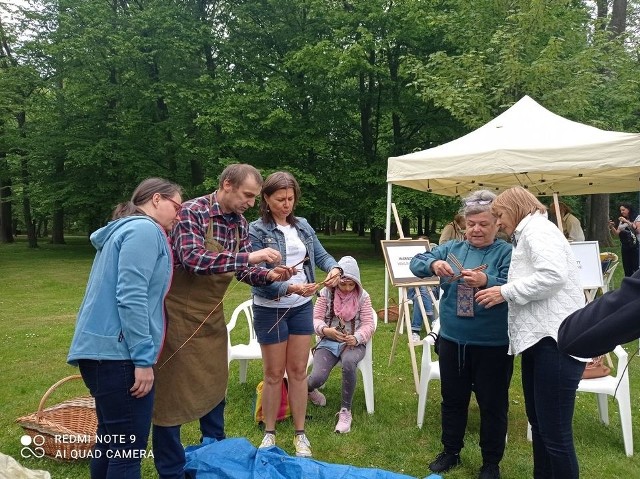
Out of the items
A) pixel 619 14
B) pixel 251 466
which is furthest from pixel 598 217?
pixel 251 466

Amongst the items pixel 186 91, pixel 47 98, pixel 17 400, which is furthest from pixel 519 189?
pixel 47 98

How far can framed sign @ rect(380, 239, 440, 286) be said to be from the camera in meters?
4.32

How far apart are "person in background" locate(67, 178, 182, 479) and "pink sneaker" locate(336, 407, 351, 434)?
1.70 meters

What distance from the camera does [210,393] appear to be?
7.82ft

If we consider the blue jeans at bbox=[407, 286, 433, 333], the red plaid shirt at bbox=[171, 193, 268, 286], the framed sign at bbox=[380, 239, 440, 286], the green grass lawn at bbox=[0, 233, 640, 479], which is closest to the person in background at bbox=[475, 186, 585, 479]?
the green grass lawn at bbox=[0, 233, 640, 479]

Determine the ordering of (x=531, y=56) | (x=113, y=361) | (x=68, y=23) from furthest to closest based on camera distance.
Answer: (x=68, y=23) < (x=531, y=56) < (x=113, y=361)

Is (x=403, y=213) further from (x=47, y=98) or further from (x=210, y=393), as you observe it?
(x=47, y=98)

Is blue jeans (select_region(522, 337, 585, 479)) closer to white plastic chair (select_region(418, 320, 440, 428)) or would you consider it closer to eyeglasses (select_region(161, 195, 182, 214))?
white plastic chair (select_region(418, 320, 440, 428))

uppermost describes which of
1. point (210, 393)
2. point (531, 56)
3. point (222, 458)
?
point (531, 56)

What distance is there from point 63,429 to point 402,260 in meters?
2.97

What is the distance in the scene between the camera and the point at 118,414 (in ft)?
6.10

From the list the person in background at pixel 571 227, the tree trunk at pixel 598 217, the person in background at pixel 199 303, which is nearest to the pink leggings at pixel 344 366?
the person in background at pixel 199 303

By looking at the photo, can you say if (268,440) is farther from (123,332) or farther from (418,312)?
(418,312)

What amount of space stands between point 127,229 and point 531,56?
29.3ft
